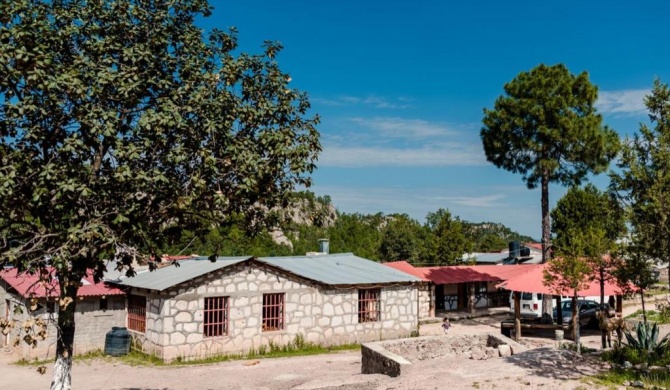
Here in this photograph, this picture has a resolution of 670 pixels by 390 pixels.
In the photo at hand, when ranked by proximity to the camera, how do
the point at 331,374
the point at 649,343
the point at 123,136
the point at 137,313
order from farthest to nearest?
the point at 137,313, the point at 331,374, the point at 649,343, the point at 123,136

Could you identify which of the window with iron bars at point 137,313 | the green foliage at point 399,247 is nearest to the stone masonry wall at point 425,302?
the window with iron bars at point 137,313

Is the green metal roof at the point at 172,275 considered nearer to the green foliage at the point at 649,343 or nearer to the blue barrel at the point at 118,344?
the blue barrel at the point at 118,344

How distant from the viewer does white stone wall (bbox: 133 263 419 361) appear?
21.0 m

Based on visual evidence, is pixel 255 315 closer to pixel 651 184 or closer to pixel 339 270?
pixel 339 270

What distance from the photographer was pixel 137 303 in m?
23.0

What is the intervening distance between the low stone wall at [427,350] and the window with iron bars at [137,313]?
938cm

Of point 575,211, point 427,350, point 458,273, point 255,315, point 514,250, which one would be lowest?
point 427,350

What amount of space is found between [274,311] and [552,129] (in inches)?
709

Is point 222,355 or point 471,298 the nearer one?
point 222,355

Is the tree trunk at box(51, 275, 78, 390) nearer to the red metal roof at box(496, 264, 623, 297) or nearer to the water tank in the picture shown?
the red metal roof at box(496, 264, 623, 297)

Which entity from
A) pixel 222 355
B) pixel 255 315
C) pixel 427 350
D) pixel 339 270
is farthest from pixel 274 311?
pixel 427 350

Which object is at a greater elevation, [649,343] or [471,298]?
[649,343]

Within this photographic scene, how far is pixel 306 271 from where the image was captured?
25969 millimetres

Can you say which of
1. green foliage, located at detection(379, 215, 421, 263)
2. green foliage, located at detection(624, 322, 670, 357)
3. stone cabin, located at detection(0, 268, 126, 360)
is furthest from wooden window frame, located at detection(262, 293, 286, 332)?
green foliage, located at detection(379, 215, 421, 263)
